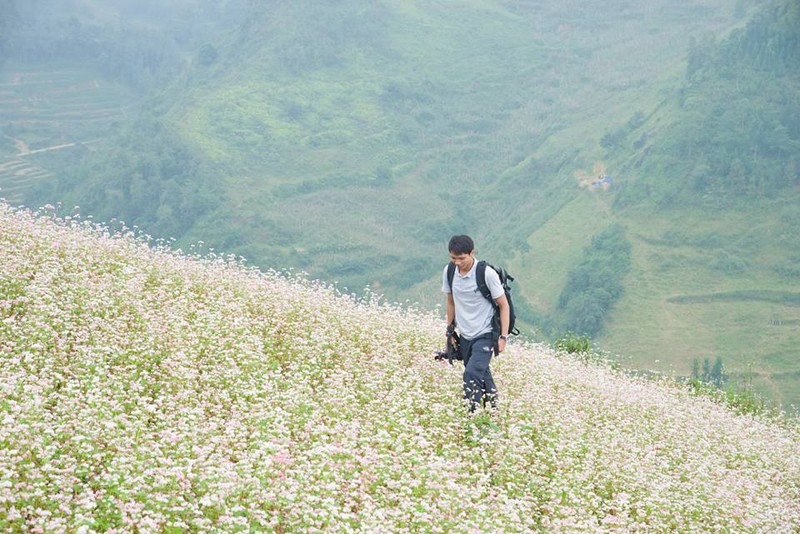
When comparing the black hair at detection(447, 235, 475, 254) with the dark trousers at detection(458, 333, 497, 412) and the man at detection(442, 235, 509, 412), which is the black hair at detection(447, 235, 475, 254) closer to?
the man at detection(442, 235, 509, 412)

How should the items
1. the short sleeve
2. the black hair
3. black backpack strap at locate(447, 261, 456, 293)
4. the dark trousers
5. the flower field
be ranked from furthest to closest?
black backpack strap at locate(447, 261, 456, 293), the dark trousers, the short sleeve, the black hair, the flower field

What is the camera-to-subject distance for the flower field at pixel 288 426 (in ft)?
24.5

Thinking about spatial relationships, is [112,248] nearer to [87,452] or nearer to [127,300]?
[127,300]

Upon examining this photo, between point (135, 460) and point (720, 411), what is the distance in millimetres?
13199

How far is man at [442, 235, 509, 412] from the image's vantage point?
10.7 metres

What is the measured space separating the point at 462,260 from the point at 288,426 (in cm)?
282

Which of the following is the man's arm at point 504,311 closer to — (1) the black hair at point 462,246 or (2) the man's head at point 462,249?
(2) the man's head at point 462,249

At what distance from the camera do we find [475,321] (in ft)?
35.6

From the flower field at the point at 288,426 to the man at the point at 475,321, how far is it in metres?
0.34

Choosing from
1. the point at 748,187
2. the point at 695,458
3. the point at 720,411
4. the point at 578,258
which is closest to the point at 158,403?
the point at 695,458

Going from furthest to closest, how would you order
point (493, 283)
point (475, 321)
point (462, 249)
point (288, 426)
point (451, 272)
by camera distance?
1. point (451, 272)
2. point (475, 321)
3. point (493, 283)
4. point (462, 249)
5. point (288, 426)

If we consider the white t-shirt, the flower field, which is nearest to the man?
the white t-shirt

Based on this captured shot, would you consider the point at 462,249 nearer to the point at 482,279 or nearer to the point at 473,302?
the point at 482,279

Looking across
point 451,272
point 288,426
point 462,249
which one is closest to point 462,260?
point 462,249
